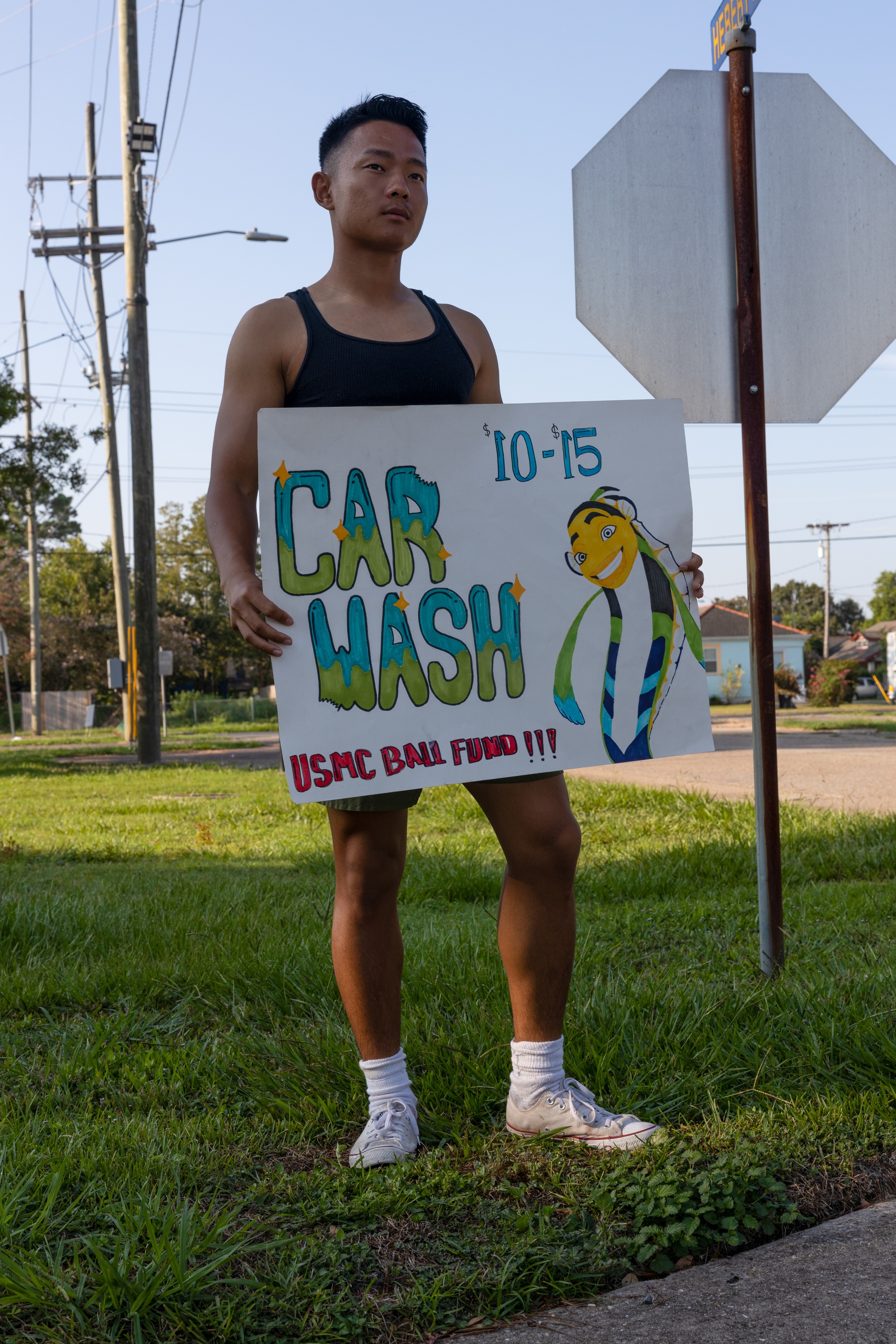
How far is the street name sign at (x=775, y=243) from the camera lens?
2895 millimetres

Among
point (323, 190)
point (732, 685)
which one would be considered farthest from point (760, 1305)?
point (732, 685)

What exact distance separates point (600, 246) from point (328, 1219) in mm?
2309

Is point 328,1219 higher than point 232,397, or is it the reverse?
point 232,397

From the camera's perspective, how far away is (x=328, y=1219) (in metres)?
1.86

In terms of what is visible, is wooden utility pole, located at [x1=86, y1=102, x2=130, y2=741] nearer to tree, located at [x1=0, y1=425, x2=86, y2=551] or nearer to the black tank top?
tree, located at [x1=0, y1=425, x2=86, y2=551]

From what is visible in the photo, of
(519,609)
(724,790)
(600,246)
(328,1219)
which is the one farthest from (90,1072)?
(724,790)

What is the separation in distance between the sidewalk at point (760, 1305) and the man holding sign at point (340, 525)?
1.47ft

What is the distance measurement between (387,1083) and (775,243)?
234 centimetres

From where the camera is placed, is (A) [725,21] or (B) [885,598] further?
(B) [885,598]

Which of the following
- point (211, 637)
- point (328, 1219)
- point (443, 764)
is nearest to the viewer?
point (328, 1219)

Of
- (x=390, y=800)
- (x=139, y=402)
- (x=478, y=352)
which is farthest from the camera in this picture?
(x=139, y=402)

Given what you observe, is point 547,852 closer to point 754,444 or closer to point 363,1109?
point 363,1109

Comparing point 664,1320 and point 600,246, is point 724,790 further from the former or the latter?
point 664,1320

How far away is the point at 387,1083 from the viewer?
2.18m
